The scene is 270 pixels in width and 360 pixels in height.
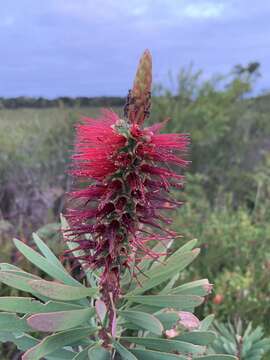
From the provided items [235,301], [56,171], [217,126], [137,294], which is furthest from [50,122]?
[137,294]

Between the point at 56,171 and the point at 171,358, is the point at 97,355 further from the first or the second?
the point at 56,171

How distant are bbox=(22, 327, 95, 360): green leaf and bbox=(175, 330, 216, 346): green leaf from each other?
280 millimetres

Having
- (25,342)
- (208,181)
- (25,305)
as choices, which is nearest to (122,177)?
(25,305)

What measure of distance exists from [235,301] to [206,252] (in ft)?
3.12

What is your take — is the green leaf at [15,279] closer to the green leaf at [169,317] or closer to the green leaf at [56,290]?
the green leaf at [56,290]

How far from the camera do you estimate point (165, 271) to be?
1523mm

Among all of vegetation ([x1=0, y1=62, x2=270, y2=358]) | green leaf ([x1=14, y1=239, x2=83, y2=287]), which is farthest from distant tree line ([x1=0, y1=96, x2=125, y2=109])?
green leaf ([x1=14, y1=239, x2=83, y2=287])

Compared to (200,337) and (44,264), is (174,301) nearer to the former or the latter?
(200,337)

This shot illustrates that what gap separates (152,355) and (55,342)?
0.27m

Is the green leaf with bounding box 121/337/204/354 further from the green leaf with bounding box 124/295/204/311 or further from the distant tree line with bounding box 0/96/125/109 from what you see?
the distant tree line with bounding box 0/96/125/109

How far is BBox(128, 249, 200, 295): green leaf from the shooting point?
4.94 ft

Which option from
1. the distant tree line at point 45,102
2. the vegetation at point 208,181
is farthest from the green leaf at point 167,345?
the distant tree line at point 45,102

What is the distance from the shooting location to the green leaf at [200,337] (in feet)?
4.93

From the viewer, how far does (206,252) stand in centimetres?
489
